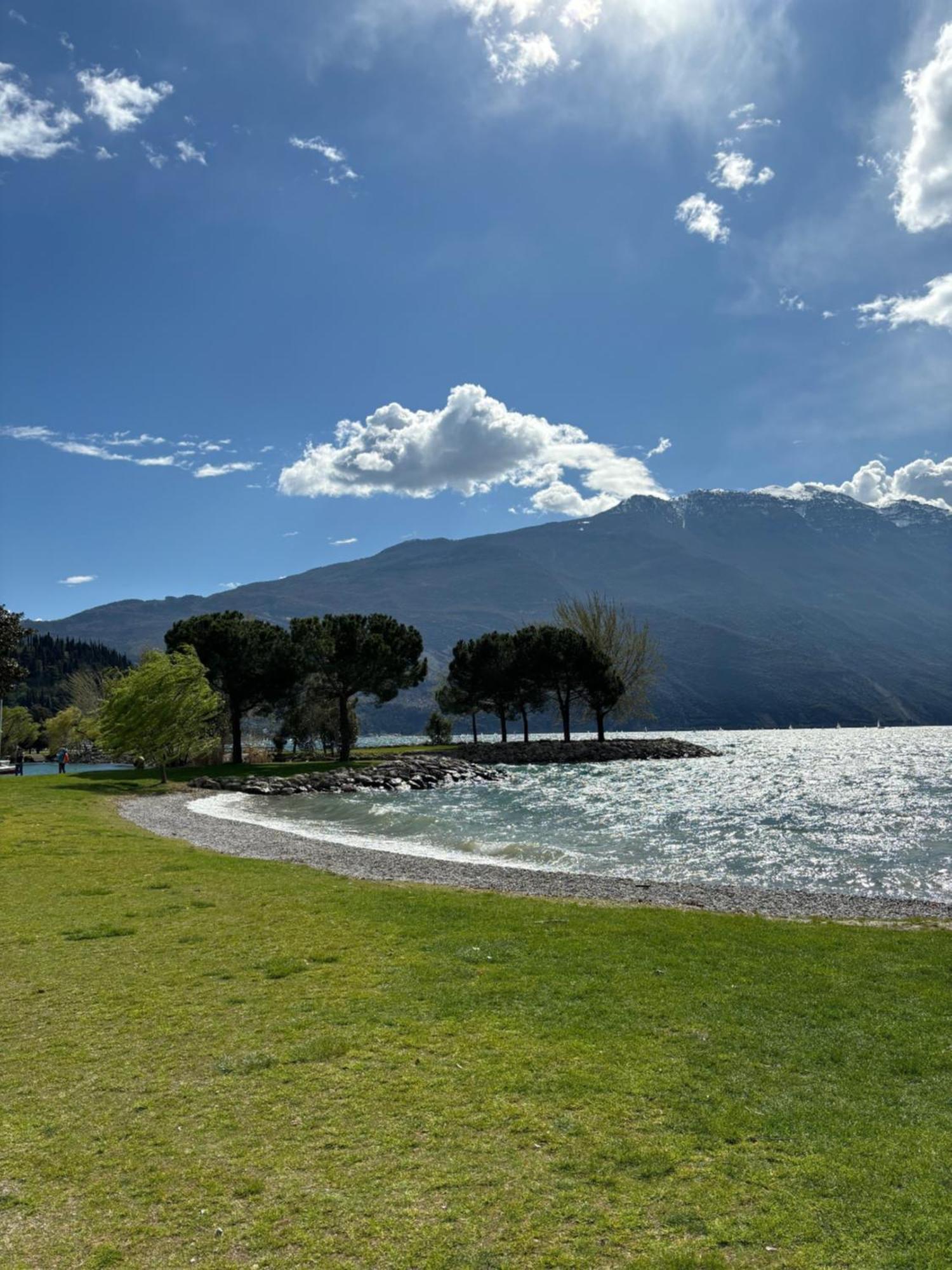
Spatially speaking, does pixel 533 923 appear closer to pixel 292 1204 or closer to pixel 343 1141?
pixel 343 1141

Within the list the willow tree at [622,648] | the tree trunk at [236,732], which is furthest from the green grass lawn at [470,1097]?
the willow tree at [622,648]

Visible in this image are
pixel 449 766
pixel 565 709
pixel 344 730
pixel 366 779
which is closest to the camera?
pixel 366 779

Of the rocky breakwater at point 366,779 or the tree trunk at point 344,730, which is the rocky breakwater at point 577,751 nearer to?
the tree trunk at point 344,730

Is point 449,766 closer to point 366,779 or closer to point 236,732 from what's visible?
point 366,779

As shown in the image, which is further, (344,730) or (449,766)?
(344,730)

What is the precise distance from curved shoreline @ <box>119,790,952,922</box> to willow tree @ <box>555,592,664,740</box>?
270 ft

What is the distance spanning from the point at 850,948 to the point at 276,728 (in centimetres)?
9755

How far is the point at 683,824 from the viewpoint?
34.7 metres

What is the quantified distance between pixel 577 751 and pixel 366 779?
42888mm

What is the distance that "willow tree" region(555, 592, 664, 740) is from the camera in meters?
110

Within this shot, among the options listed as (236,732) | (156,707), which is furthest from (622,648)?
(156,707)

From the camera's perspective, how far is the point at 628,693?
11094 cm

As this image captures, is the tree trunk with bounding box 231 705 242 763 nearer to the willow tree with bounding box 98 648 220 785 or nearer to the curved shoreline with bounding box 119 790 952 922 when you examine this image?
the willow tree with bounding box 98 648 220 785

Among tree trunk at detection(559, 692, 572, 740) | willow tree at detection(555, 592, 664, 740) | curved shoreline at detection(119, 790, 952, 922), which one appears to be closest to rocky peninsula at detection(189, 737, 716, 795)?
tree trunk at detection(559, 692, 572, 740)
